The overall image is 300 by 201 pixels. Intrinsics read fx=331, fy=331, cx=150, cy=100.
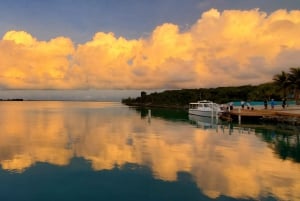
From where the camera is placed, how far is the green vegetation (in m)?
77.4

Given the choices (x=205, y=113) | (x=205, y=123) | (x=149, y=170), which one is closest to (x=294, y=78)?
(x=205, y=113)

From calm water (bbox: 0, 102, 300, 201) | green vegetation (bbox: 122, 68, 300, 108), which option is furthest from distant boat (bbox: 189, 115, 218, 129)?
green vegetation (bbox: 122, 68, 300, 108)

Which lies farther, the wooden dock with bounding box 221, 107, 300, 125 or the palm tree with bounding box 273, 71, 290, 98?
the palm tree with bounding box 273, 71, 290, 98

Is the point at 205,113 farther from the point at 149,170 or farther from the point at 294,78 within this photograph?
the point at 149,170

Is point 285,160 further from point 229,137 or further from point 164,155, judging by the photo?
point 229,137

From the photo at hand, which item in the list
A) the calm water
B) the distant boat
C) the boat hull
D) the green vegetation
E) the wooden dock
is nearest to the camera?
the calm water

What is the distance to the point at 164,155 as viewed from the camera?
88.9 feet

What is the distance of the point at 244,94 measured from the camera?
16362cm

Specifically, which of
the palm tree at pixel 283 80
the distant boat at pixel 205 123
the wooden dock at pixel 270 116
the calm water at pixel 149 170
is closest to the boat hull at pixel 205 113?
the distant boat at pixel 205 123

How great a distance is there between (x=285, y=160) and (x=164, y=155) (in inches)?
367

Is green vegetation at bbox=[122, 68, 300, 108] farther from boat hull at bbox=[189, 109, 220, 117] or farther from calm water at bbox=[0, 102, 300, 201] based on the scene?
calm water at bbox=[0, 102, 300, 201]

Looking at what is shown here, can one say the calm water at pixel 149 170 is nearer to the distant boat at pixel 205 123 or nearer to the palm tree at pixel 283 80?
the distant boat at pixel 205 123

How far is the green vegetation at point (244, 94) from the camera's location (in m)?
77.4

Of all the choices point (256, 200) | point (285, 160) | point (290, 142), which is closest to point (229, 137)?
point (290, 142)
